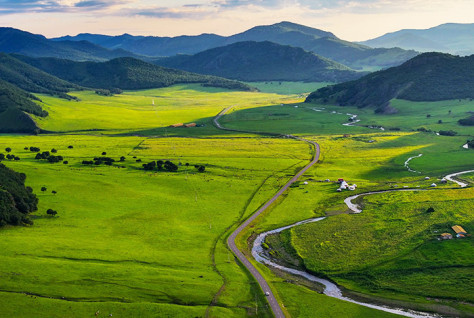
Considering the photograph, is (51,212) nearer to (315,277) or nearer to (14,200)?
(14,200)

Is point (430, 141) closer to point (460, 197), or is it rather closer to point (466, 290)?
point (460, 197)

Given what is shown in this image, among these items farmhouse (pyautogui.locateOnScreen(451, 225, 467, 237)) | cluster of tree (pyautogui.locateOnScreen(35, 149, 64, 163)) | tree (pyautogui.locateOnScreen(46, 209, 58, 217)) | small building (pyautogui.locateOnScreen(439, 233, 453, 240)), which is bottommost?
small building (pyautogui.locateOnScreen(439, 233, 453, 240))

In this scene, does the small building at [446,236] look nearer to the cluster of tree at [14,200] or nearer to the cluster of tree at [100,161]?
the cluster of tree at [14,200]

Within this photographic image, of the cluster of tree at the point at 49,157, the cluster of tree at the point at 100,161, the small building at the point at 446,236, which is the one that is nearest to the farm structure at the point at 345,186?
the small building at the point at 446,236

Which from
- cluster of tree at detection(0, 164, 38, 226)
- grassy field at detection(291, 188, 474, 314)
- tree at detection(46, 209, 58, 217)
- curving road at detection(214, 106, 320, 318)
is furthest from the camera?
tree at detection(46, 209, 58, 217)


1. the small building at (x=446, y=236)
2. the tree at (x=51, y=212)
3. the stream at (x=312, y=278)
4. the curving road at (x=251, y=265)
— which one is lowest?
the stream at (x=312, y=278)

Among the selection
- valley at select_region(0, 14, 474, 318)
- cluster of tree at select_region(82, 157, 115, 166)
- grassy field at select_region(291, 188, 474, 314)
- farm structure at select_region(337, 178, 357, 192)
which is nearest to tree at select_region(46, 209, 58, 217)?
valley at select_region(0, 14, 474, 318)

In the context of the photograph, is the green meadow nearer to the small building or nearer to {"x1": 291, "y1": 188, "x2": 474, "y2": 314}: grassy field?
{"x1": 291, "y1": 188, "x2": 474, "y2": 314}: grassy field

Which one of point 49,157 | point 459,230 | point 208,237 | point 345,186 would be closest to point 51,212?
point 208,237
